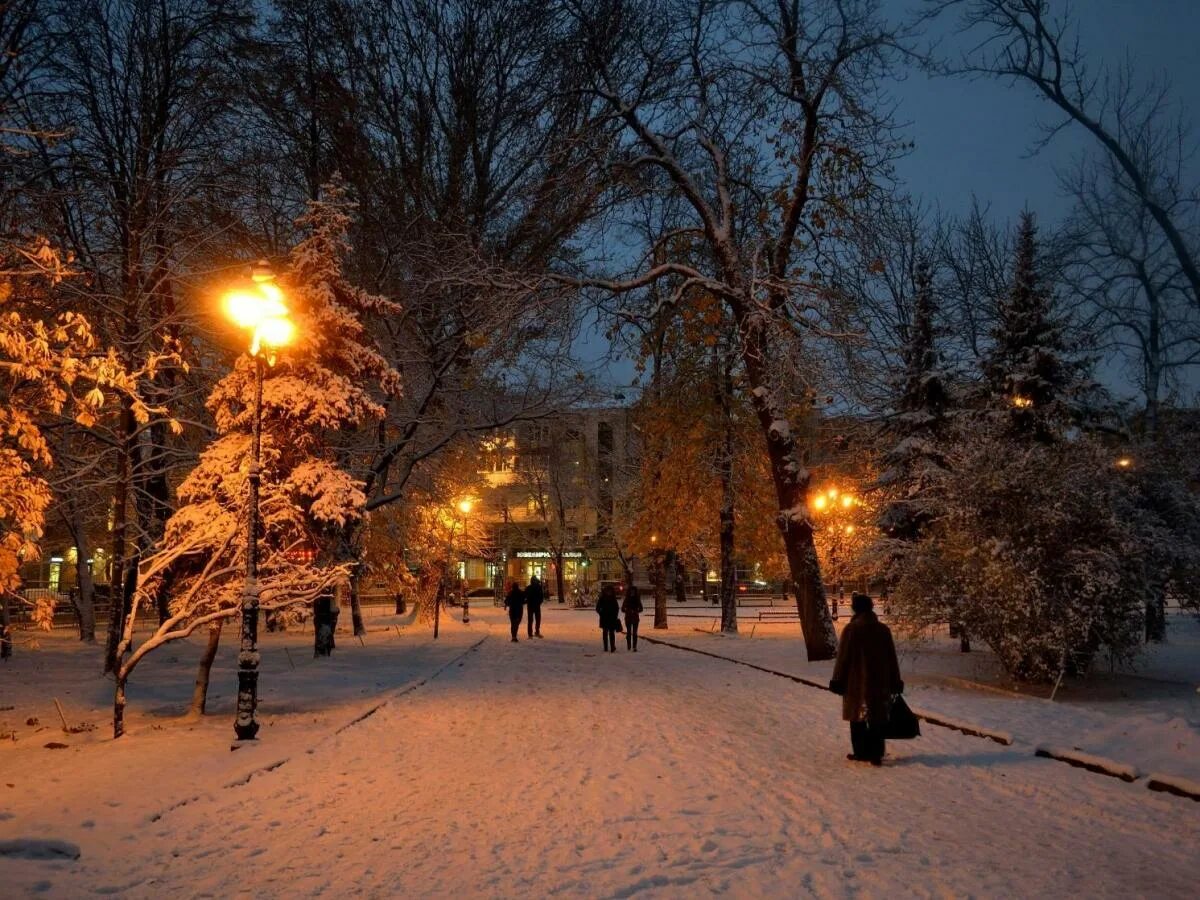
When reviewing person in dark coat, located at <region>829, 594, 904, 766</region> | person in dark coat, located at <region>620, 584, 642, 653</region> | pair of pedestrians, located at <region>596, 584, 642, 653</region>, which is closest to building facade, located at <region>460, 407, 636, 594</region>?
person in dark coat, located at <region>620, 584, 642, 653</region>

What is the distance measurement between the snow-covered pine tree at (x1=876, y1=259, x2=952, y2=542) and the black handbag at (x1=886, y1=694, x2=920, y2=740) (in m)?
19.7

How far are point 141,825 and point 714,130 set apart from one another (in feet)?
60.2

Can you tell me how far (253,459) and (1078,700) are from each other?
1291 cm

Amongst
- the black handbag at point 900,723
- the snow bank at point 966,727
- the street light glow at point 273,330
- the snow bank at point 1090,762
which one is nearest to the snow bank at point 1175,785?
the snow bank at point 1090,762

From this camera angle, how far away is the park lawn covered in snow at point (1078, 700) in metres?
9.64

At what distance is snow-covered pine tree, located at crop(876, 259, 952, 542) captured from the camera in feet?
95.2

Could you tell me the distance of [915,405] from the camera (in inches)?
1219

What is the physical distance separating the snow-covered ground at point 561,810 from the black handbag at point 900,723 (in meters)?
0.38

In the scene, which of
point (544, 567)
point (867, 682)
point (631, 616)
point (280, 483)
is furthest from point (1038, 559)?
point (544, 567)

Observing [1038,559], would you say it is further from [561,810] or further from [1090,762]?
[561,810]

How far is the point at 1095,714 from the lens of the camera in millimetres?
12461

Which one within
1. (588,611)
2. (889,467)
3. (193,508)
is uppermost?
(889,467)

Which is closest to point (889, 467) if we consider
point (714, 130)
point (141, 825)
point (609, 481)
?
point (714, 130)

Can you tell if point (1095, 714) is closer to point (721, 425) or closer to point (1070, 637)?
point (1070, 637)
